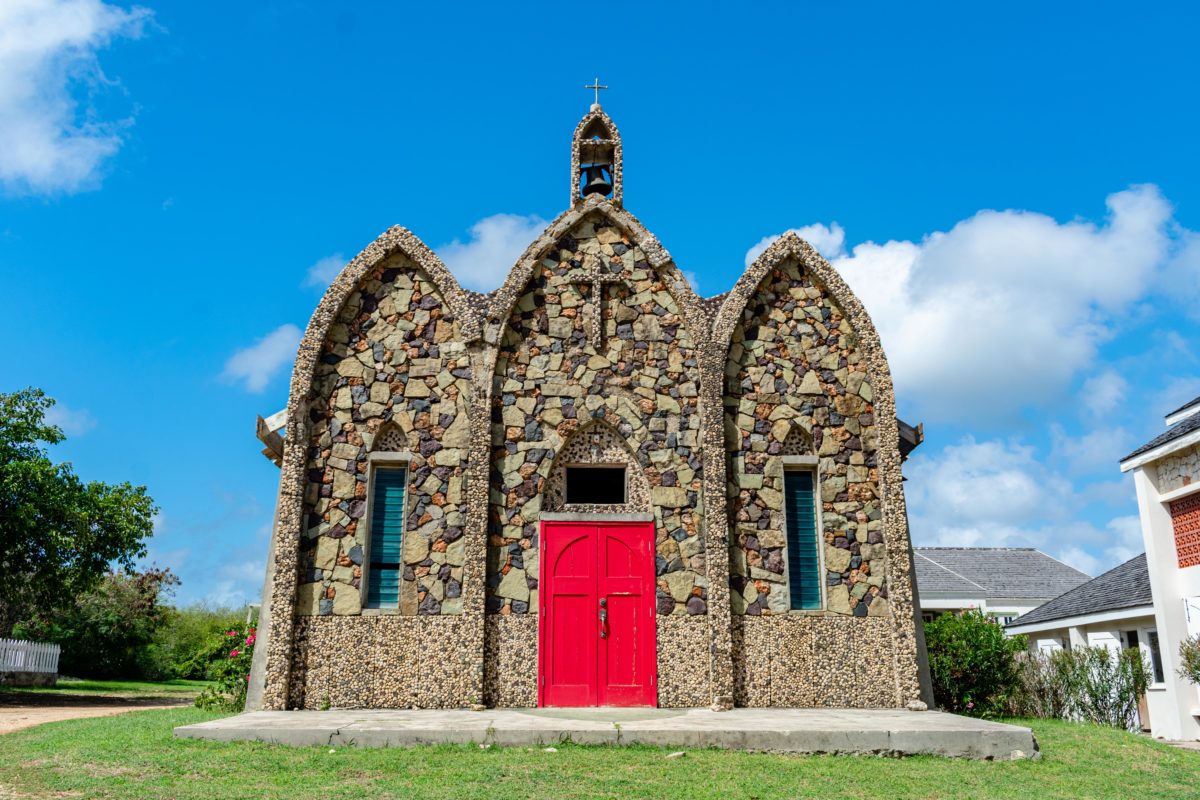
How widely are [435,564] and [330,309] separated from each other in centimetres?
403

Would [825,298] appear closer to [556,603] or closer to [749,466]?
[749,466]

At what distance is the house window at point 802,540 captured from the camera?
41.8 ft

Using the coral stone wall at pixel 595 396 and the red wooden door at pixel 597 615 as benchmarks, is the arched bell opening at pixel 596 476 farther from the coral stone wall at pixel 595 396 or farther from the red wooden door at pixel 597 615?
the red wooden door at pixel 597 615

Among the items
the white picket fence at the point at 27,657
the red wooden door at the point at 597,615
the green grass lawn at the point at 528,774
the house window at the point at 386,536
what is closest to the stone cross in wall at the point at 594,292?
the red wooden door at the point at 597,615

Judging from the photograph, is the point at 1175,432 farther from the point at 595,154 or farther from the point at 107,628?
the point at 107,628

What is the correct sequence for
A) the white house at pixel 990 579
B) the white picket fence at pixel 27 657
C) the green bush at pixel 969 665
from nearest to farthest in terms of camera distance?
the green bush at pixel 969 665
the white picket fence at pixel 27 657
the white house at pixel 990 579

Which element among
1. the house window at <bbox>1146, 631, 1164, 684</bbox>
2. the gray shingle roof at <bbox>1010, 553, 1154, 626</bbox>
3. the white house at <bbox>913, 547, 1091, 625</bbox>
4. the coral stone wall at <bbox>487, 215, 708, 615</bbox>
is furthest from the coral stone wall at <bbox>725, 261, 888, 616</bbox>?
the white house at <bbox>913, 547, 1091, 625</bbox>

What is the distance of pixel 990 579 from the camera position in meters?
36.0

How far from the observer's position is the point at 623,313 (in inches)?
534

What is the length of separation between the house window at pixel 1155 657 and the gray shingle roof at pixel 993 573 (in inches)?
569

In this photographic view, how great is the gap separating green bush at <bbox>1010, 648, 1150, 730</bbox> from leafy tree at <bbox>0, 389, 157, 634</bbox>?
1934cm

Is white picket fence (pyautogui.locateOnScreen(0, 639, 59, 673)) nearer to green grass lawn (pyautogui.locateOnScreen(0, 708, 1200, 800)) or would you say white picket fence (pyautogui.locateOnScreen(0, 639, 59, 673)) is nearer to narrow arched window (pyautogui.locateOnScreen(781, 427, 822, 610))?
green grass lawn (pyautogui.locateOnScreen(0, 708, 1200, 800))

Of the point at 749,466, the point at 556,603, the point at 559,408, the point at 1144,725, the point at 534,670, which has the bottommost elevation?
the point at 1144,725

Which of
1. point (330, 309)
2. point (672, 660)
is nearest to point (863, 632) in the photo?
point (672, 660)
